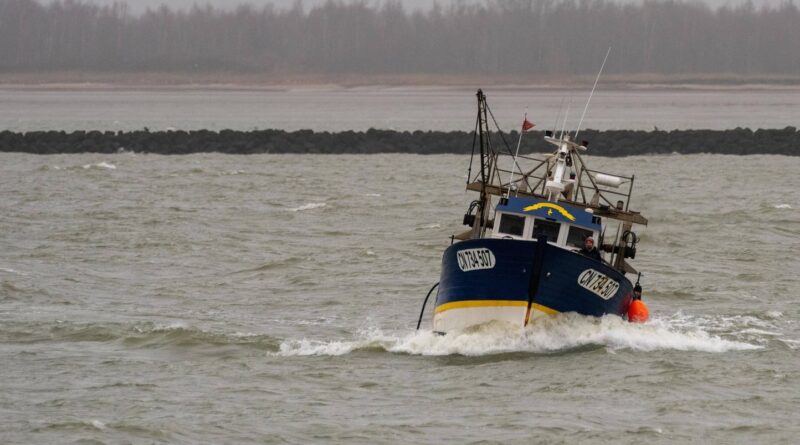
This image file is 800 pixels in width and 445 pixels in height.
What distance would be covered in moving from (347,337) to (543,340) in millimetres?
4448

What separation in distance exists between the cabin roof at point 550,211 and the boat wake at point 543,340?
1.84 m

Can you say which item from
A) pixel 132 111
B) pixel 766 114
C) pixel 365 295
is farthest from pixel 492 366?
pixel 132 111

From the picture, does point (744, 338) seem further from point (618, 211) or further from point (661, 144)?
point (661, 144)

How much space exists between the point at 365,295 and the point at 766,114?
121854mm

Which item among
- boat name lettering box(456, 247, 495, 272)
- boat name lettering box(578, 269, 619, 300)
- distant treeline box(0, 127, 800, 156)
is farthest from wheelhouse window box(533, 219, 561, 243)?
distant treeline box(0, 127, 800, 156)

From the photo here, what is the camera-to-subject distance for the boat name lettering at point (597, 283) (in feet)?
84.3

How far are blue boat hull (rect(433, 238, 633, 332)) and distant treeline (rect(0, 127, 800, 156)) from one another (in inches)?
1960

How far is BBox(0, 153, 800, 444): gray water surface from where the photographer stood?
2155 cm

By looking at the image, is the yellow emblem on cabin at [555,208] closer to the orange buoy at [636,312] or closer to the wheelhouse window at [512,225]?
the wheelhouse window at [512,225]

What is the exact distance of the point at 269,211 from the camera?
50531 mm

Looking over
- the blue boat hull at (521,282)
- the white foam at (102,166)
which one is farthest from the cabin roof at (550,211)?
the white foam at (102,166)

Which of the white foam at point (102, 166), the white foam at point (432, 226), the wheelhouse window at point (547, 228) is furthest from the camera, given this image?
the white foam at point (102, 166)

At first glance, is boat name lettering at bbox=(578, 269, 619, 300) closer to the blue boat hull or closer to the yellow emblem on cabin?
the blue boat hull

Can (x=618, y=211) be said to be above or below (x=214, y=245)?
above
